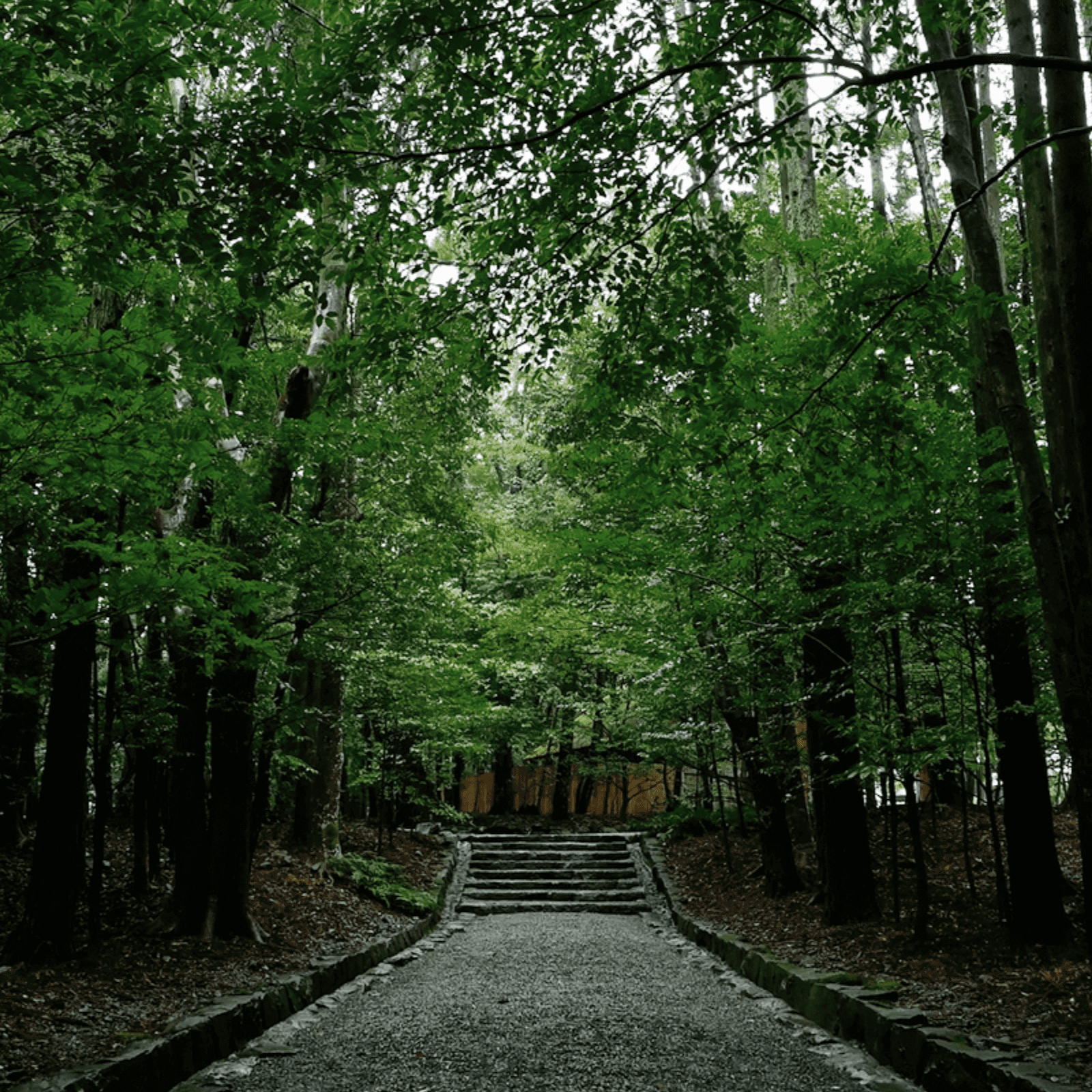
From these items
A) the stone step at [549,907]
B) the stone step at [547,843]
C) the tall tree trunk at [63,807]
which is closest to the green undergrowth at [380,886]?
the stone step at [549,907]

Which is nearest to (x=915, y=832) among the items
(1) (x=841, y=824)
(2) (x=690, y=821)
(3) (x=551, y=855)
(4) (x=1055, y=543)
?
(1) (x=841, y=824)

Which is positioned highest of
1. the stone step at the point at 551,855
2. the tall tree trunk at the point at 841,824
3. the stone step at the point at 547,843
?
the tall tree trunk at the point at 841,824

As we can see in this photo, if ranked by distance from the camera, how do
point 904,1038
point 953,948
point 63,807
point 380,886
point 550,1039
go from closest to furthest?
point 904,1038
point 550,1039
point 63,807
point 953,948
point 380,886

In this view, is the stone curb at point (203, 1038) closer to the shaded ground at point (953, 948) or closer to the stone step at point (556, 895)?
the shaded ground at point (953, 948)

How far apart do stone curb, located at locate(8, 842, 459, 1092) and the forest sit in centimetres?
125

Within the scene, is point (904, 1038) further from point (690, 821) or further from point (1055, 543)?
point (690, 821)

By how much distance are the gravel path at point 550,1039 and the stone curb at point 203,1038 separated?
0.13 meters

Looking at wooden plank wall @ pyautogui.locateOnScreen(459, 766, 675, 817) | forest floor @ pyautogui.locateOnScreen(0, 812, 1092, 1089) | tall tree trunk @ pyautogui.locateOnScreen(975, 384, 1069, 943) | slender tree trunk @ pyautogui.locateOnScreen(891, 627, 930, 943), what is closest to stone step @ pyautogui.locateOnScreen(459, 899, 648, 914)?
forest floor @ pyautogui.locateOnScreen(0, 812, 1092, 1089)

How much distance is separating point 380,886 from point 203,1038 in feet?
24.0

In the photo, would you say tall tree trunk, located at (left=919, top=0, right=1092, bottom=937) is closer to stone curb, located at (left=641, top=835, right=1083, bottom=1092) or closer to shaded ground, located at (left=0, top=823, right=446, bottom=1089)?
stone curb, located at (left=641, top=835, right=1083, bottom=1092)

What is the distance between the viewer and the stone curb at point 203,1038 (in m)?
3.41

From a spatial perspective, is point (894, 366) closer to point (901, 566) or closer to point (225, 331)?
point (901, 566)

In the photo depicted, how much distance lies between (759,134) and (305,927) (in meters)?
7.88

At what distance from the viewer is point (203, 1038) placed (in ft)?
14.5
